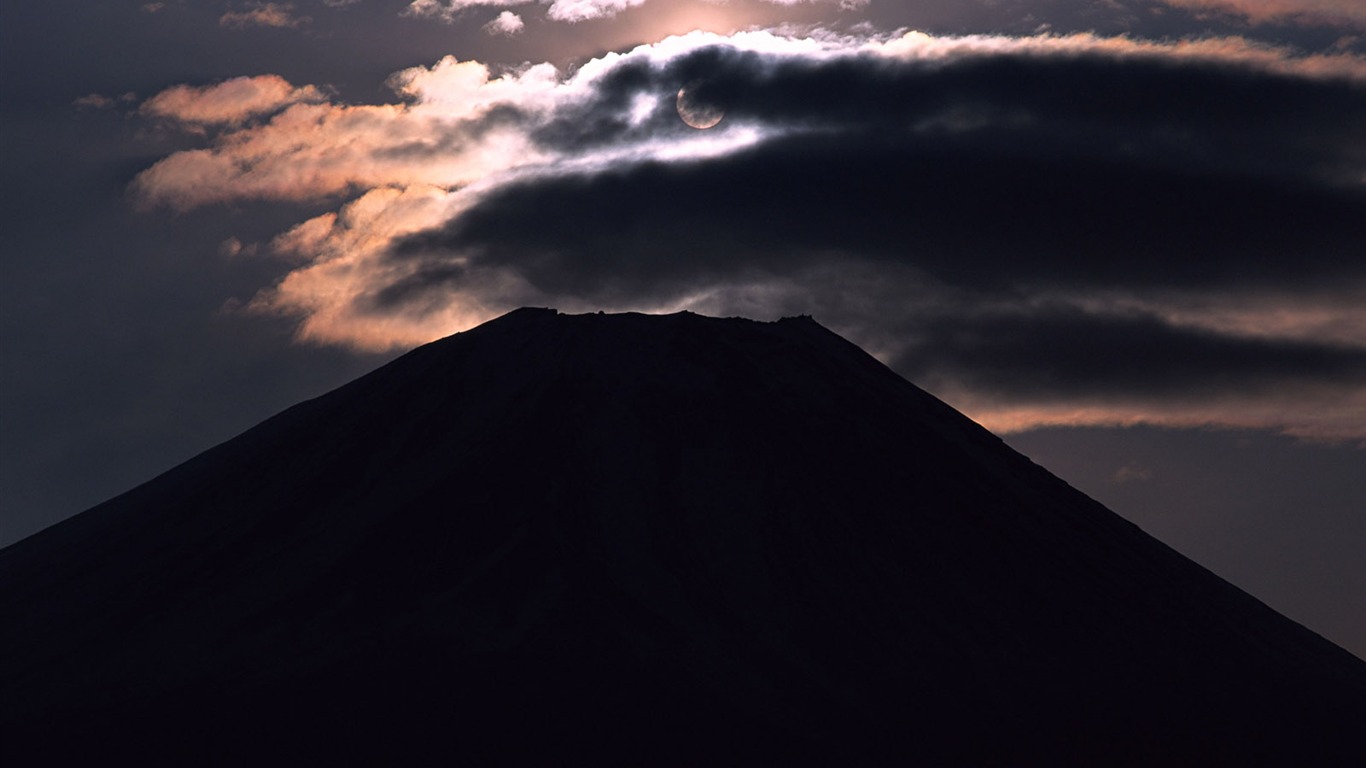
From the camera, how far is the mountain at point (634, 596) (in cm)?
7850

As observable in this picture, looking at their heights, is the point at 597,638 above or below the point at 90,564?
below

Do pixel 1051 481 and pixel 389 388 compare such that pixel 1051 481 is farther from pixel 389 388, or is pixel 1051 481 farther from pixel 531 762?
pixel 531 762

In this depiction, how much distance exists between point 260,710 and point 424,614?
447 inches

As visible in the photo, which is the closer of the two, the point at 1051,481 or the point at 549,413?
the point at 549,413

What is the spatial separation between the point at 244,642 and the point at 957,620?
40619mm

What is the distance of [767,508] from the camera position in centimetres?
9675

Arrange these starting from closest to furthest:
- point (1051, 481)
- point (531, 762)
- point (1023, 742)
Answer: point (531, 762)
point (1023, 742)
point (1051, 481)

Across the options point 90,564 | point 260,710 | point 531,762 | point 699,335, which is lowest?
point 531,762

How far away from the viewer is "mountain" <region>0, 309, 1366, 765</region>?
78.5m

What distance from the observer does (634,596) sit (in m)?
87.1

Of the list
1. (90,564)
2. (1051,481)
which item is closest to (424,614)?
(90,564)

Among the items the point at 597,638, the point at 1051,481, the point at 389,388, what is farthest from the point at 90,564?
the point at 1051,481

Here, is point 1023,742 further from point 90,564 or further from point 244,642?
point 90,564

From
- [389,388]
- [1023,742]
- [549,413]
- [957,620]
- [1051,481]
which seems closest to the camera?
[1023,742]
